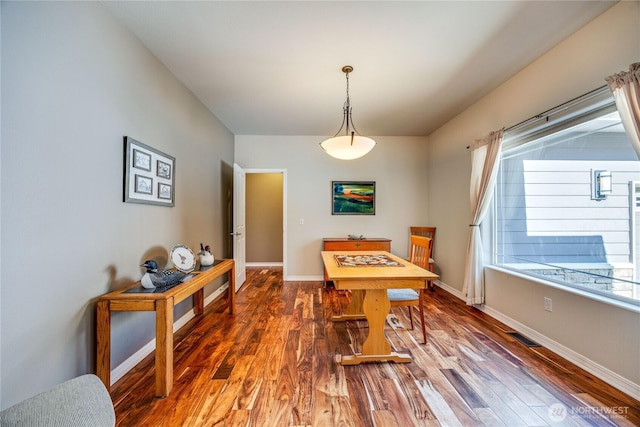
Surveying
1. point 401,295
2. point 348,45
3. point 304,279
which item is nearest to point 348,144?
point 348,45

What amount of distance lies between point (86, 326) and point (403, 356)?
220cm

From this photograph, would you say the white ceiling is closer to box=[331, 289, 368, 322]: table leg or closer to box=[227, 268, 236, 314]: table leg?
box=[227, 268, 236, 314]: table leg

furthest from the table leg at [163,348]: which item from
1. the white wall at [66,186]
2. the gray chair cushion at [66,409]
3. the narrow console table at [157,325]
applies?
the gray chair cushion at [66,409]

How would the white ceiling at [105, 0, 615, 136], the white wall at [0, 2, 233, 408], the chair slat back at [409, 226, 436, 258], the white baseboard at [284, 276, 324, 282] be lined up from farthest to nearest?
the white baseboard at [284, 276, 324, 282]
the chair slat back at [409, 226, 436, 258]
the white ceiling at [105, 0, 615, 136]
the white wall at [0, 2, 233, 408]

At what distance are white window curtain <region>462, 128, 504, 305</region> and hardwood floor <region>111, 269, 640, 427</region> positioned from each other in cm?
45

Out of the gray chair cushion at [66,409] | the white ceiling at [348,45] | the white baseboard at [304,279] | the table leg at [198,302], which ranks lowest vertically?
the white baseboard at [304,279]

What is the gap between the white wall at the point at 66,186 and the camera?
122 cm

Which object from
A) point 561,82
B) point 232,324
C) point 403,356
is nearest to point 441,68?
point 561,82

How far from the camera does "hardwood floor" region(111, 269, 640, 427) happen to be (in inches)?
59.1

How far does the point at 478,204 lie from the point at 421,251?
101cm

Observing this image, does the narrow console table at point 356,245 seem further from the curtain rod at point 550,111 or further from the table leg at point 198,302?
the curtain rod at point 550,111

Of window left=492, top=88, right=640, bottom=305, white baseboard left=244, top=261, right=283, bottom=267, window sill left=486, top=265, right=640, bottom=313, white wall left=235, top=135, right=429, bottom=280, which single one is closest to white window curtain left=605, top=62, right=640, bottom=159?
window left=492, top=88, right=640, bottom=305

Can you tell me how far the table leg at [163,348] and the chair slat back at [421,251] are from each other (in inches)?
86.2

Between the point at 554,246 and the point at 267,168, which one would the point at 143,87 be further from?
the point at 554,246
